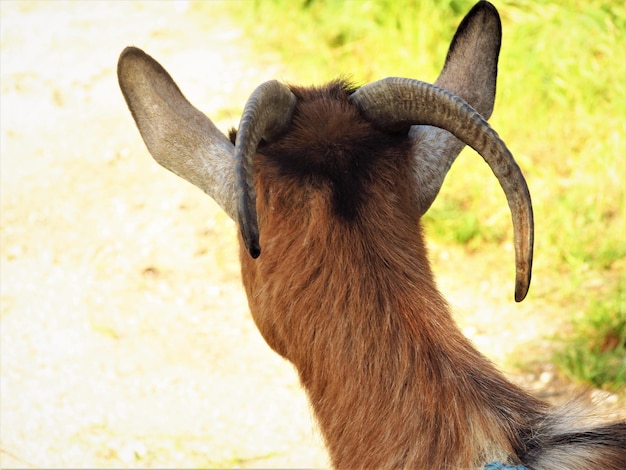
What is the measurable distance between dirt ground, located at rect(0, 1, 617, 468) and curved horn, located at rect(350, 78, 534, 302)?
51.2 inches

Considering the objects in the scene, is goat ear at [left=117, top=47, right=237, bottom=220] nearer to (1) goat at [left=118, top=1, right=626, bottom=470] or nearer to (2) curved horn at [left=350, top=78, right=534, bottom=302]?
(1) goat at [left=118, top=1, right=626, bottom=470]

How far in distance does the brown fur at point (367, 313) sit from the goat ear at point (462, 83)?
0.24 ft

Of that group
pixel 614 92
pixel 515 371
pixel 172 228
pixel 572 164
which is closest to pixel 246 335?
pixel 172 228

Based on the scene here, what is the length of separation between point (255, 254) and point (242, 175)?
23 centimetres

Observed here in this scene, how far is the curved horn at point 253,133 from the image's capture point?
2.49 m

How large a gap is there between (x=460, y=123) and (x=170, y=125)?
109cm

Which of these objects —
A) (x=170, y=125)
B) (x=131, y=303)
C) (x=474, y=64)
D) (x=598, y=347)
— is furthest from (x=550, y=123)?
(x=170, y=125)

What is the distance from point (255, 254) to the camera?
255cm

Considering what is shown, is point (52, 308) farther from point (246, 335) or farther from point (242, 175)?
point (242, 175)

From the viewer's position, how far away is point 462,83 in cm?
340

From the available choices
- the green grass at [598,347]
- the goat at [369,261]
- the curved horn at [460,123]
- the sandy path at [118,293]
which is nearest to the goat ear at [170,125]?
the goat at [369,261]

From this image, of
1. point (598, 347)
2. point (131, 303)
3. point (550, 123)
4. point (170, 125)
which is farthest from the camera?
point (550, 123)

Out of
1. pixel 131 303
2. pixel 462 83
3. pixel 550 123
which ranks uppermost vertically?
pixel 550 123

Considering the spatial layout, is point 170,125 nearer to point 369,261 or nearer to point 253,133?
point 253,133
